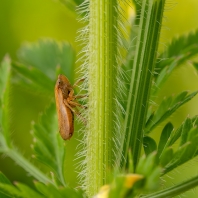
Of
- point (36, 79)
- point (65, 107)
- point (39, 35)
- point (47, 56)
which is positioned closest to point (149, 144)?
point (65, 107)

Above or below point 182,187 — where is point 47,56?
above

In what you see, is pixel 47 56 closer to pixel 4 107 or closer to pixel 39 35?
pixel 4 107

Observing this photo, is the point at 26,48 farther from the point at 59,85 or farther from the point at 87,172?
the point at 87,172

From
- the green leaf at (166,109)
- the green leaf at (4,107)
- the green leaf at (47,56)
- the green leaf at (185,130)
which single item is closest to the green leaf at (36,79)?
the green leaf at (4,107)

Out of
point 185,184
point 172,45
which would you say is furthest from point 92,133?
point 172,45

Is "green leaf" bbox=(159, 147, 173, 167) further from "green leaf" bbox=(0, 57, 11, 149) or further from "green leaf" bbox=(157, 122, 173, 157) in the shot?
"green leaf" bbox=(0, 57, 11, 149)

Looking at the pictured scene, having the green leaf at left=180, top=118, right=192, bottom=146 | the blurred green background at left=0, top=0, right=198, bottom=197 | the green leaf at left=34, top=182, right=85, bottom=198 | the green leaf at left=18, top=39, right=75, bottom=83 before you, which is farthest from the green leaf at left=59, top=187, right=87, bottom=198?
the blurred green background at left=0, top=0, right=198, bottom=197

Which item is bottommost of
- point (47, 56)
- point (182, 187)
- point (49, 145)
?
point (182, 187)
